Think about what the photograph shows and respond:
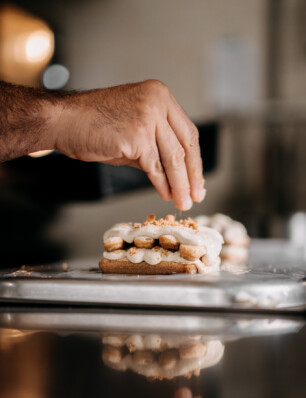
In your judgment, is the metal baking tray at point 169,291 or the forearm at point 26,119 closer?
the metal baking tray at point 169,291

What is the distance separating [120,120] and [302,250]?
0.93 metres

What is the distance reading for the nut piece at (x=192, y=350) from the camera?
0.57 meters

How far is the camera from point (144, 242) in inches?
39.9

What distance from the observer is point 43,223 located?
7.38 ft

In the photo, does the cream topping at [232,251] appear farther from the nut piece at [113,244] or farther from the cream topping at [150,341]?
the cream topping at [150,341]

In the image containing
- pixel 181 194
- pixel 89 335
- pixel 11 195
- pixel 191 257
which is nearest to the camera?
pixel 89 335

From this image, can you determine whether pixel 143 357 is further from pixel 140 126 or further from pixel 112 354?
pixel 140 126

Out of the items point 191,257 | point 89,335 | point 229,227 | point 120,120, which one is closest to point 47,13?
point 229,227

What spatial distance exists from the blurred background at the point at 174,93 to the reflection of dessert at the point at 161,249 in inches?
38.1

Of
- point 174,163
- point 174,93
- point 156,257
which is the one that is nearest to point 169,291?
point 156,257

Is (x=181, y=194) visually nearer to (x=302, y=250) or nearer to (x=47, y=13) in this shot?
(x=302, y=250)

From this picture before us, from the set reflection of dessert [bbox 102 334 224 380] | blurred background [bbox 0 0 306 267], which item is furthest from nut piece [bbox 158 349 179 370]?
blurred background [bbox 0 0 306 267]

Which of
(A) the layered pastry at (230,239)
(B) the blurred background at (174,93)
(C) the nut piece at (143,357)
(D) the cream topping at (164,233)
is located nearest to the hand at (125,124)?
(D) the cream topping at (164,233)

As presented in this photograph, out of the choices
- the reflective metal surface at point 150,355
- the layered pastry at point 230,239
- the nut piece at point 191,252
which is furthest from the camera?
the layered pastry at point 230,239
